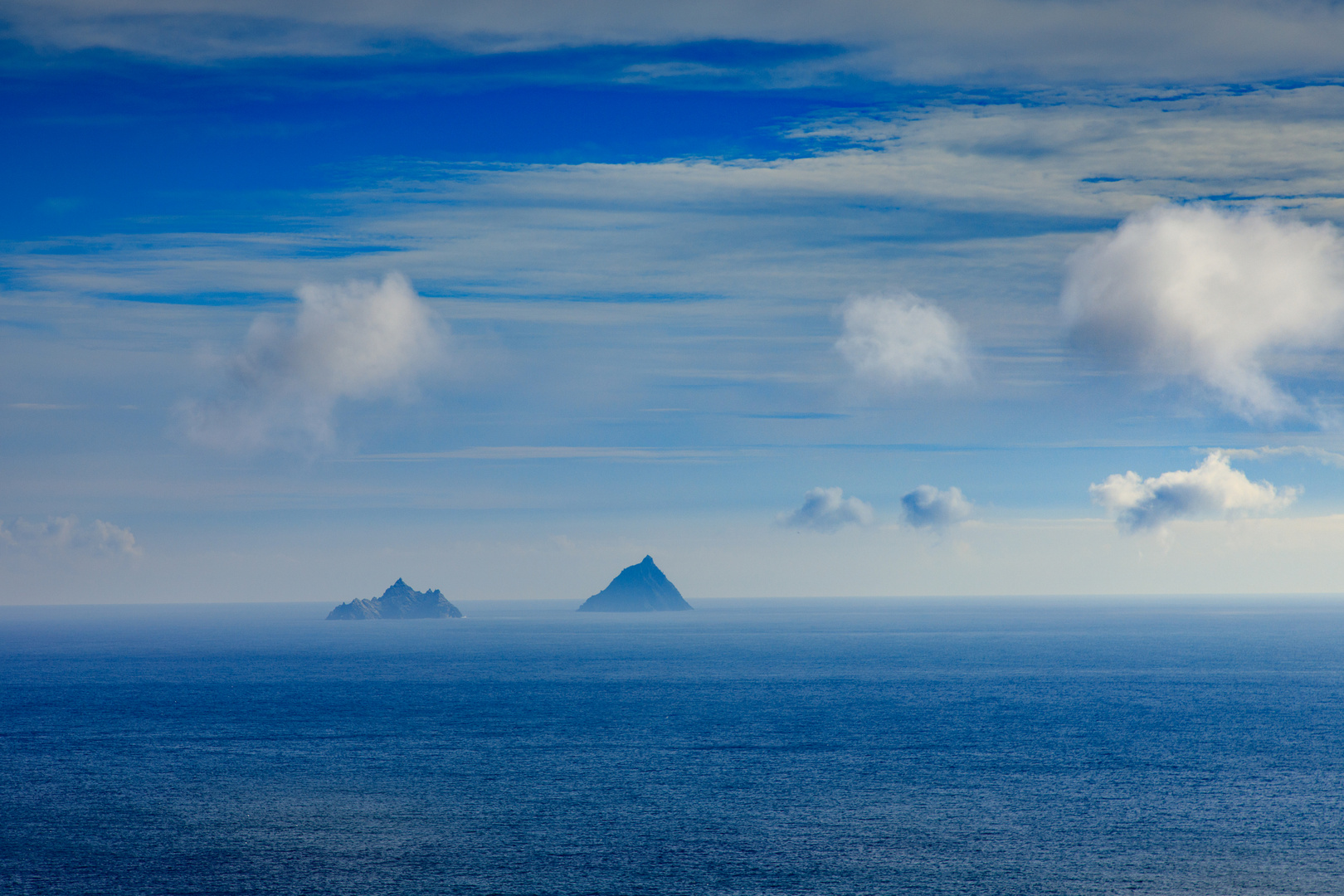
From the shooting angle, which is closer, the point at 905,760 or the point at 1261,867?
the point at 1261,867

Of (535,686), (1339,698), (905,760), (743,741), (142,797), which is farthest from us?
(535,686)

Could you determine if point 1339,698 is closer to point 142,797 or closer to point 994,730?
point 994,730

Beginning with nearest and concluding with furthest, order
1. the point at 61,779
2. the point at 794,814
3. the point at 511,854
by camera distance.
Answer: the point at 511,854
the point at 794,814
the point at 61,779

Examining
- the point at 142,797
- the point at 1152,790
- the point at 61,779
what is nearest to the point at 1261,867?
the point at 1152,790

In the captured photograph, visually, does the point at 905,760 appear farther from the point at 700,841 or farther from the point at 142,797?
the point at 142,797

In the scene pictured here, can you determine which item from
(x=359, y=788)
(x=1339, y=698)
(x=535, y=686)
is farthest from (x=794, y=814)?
(x=1339, y=698)

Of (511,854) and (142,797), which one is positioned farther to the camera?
(142,797)

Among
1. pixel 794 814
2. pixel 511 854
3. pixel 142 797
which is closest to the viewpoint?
pixel 511 854

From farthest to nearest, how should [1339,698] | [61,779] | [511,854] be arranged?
[1339,698] → [61,779] → [511,854]

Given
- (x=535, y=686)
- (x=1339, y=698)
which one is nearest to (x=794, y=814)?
(x=535, y=686)
